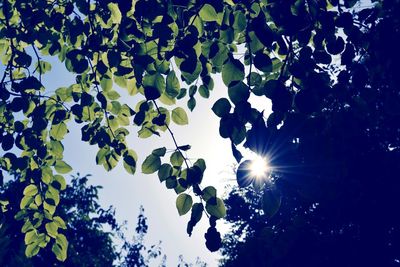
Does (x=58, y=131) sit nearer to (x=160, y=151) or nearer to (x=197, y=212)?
(x=160, y=151)

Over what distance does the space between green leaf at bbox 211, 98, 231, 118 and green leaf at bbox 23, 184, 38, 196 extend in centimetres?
189

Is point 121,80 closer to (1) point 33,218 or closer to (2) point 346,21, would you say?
(1) point 33,218

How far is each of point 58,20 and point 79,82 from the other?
64 centimetres

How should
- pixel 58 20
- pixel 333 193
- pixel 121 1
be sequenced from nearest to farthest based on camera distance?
pixel 121 1 → pixel 333 193 → pixel 58 20

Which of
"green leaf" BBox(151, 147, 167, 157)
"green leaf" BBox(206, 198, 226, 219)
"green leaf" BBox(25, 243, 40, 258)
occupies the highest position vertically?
"green leaf" BBox(151, 147, 167, 157)

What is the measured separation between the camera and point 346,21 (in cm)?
188

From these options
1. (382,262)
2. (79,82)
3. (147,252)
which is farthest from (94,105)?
(147,252)

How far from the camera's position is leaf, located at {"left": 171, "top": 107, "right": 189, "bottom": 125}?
2.15 meters

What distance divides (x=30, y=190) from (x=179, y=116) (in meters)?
1.43

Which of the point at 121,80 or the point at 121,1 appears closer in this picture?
the point at 121,1

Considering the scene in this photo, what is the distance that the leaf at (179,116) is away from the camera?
215 cm

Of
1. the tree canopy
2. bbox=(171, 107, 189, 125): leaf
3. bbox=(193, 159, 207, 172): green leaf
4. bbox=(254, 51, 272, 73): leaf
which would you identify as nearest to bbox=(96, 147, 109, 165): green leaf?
the tree canopy

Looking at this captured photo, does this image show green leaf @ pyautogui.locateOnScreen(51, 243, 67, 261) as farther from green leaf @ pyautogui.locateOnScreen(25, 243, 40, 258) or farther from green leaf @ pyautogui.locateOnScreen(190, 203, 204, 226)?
green leaf @ pyautogui.locateOnScreen(190, 203, 204, 226)

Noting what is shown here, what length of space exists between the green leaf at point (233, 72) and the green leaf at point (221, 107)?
11cm
